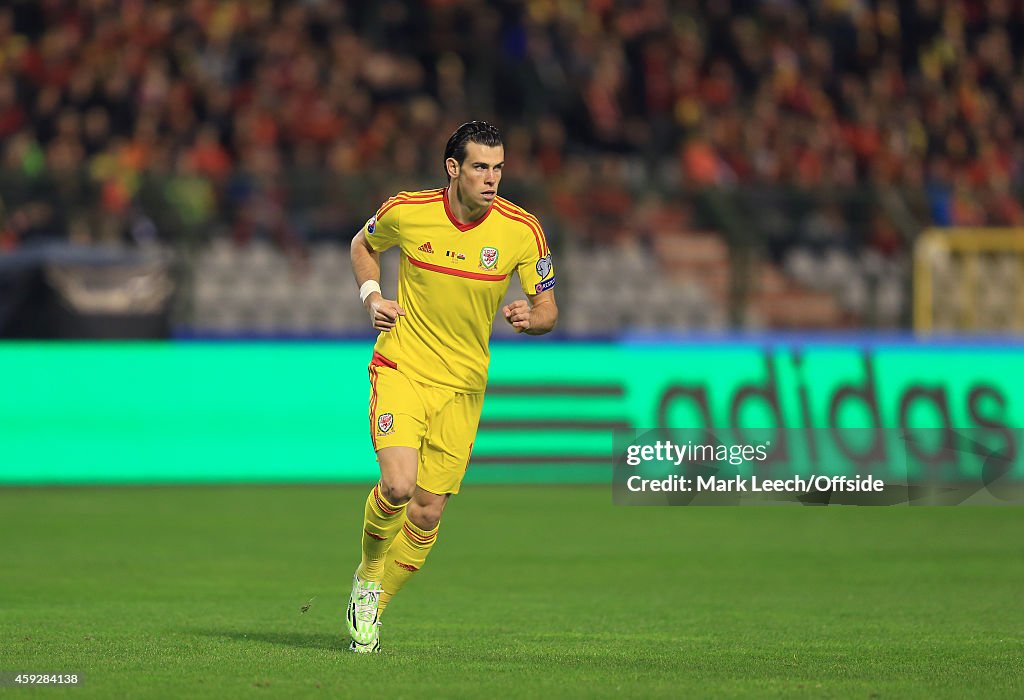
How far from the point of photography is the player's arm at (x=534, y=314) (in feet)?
25.4

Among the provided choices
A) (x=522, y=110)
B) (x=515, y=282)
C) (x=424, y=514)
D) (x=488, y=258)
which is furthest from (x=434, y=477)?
(x=522, y=110)

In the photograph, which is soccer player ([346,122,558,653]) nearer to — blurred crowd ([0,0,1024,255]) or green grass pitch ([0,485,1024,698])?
green grass pitch ([0,485,1024,698])

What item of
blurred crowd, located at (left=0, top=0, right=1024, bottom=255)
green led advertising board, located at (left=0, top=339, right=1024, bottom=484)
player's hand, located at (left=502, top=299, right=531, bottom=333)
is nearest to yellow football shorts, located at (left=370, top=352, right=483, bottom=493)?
player's hand, located at (left=502, top=299, right=531, bottom=333)

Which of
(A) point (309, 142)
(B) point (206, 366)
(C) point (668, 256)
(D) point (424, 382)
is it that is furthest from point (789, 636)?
(A) point (309, 142)

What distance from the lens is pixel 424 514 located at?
812 centimetres

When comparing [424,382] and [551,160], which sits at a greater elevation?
[551,160]

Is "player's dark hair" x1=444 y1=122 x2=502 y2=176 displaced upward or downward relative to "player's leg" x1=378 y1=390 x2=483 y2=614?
upward

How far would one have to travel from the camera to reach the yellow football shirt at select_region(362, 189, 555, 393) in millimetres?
8047

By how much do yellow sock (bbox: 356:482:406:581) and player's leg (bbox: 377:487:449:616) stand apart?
0.10 meters

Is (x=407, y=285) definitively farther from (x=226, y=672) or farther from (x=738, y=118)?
(x=738, y=118)

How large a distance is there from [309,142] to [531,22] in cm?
424

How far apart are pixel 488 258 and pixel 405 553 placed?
142 centimetres

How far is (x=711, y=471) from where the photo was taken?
457 inches

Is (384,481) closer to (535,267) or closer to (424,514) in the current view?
(424,514)
